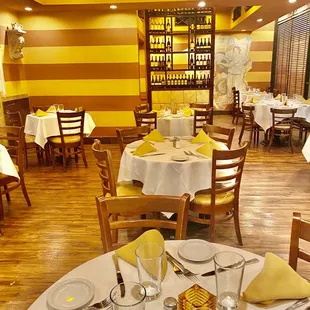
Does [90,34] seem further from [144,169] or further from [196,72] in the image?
[144,169]

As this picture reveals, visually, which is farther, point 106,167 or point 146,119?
point 146,119

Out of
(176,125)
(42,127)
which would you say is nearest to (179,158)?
(176,125)

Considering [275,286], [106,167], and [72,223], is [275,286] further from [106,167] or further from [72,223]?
[72,223]

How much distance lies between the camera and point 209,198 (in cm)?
298

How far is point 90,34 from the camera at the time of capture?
23.5 feet

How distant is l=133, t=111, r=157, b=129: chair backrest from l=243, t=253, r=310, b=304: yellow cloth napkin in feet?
14.2

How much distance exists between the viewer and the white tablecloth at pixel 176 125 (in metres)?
5.91

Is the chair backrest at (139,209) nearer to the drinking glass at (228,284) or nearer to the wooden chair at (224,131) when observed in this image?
the drinking glass at (228,284)

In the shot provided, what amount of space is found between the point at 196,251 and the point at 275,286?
387 mm

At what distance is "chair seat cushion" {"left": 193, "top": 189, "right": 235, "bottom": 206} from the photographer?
2946mm

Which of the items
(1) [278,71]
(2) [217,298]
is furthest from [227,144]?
(1) [278,71]

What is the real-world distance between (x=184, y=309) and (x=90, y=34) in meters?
7.00

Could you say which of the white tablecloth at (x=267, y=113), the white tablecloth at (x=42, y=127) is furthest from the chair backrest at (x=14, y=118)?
the white tablecloth at (x=267, y=113)

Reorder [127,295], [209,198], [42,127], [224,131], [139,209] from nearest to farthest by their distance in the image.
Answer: [127,295] → [139,209] → [209,198] → [224,131] → [42,127]
